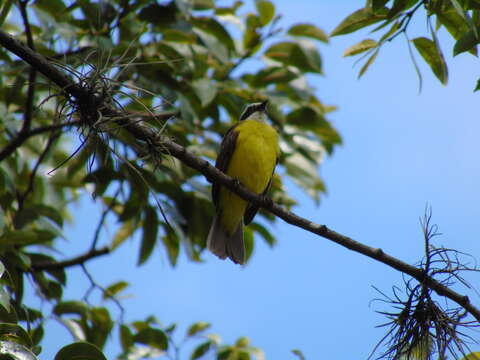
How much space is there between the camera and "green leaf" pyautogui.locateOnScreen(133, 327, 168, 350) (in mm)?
4734

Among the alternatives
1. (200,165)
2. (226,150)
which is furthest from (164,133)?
(226,150)

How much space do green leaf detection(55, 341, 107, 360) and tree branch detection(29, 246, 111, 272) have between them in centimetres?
158

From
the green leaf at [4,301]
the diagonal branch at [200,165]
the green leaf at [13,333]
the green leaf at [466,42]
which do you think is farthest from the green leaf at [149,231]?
the green leaf at [466,42]

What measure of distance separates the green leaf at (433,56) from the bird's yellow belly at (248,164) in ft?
8.05

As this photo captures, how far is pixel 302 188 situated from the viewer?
18.7 feet

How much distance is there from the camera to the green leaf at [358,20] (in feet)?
9.57

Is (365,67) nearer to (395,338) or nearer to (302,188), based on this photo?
(395,338)

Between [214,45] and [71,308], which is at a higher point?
[214,45]

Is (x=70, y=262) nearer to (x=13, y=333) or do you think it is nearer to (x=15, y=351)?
(x=13, y=333)

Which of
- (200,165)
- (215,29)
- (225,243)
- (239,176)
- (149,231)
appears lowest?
(200,165)

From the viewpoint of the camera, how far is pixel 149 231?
495 centimetres

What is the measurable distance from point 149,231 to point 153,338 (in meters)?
0.81

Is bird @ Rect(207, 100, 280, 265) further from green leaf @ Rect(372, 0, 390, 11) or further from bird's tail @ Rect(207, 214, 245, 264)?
green leaf @ Rect(372, 0, 390, 11)

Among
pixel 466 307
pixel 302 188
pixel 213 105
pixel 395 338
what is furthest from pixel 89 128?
pixel 302 188
